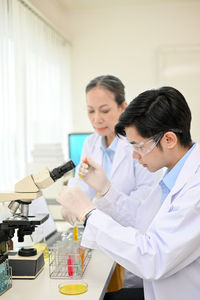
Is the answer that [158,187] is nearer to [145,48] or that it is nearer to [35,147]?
[35,147]

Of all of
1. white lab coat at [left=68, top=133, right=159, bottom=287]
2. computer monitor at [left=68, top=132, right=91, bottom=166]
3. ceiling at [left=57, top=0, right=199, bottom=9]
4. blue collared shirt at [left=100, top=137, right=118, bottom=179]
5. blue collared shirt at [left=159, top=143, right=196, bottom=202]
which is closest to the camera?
blue collared shirt at [left=159, top=143, right=196, bottom=202]

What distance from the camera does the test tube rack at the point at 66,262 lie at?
1452mm

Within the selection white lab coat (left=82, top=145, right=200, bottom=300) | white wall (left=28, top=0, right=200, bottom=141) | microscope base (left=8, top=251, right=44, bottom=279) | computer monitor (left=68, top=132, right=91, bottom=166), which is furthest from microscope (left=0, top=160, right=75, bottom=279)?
white wall (left=28, top=0, right=200, bottom=141)

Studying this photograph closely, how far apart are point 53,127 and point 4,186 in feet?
4.94

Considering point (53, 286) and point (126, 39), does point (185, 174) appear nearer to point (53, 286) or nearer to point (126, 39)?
point (53, 286)

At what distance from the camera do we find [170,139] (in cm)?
138

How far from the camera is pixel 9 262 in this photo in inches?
58.1

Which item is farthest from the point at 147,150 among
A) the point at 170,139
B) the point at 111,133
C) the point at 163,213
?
the point at 111,133

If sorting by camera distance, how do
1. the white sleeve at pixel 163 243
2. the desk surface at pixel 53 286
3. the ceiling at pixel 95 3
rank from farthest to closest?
the ceiling at pixel 95 3
the desk surface at pixel 53 286
the white sleeve at pixel 163 243

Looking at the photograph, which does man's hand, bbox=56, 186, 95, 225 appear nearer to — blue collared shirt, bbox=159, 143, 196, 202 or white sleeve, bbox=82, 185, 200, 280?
white sleeve, bbox=82, 185, 200, 280

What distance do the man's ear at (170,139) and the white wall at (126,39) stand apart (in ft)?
12.2

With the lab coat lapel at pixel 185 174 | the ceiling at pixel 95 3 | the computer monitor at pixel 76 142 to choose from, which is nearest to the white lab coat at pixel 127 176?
the lab coat lapel at pixel 185 174

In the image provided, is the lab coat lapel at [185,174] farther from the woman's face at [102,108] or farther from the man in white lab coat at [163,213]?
→ the woman's face at [102,108]

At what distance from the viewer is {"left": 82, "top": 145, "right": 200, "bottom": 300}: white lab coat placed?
1.17 meters
